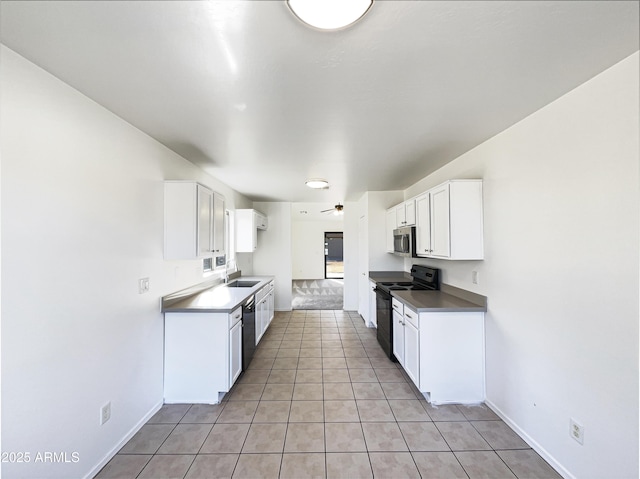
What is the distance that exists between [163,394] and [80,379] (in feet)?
3.55

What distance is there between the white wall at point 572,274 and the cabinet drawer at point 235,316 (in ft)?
8.26

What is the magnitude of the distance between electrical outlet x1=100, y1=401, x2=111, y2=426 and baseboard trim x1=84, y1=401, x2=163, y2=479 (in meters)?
0.26

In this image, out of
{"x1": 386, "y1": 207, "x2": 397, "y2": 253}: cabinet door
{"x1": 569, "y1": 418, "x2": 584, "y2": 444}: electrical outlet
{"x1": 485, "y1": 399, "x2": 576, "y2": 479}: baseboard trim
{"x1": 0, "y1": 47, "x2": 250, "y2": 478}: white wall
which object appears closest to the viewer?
{"x1": 0, "y1": 47, "x2": 250, "y2": 478}: white wall

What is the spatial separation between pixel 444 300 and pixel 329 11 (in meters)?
2.71

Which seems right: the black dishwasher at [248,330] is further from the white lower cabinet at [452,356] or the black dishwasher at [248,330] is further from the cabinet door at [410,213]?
the cabinet door at [410,213]

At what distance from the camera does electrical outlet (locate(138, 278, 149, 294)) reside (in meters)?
2.20

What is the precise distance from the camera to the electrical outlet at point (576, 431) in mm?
1596

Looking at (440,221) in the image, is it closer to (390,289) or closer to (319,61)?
(390,289)

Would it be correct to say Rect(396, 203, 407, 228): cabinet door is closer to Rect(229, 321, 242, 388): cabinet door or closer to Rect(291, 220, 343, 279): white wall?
Rect(229, 321, 242, 388): cabinet door

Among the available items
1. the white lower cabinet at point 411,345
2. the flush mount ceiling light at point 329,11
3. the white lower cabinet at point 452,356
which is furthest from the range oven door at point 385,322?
the flush mount ceiling light at point 329,11

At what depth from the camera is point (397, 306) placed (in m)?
3.17

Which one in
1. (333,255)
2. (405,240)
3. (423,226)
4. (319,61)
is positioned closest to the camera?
(319,61)

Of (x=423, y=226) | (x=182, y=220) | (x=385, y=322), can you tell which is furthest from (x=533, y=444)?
(x=182, y=220)

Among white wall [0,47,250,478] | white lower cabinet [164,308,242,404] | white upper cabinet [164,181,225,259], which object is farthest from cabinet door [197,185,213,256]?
white lower cabinet [164,308,242,404]
